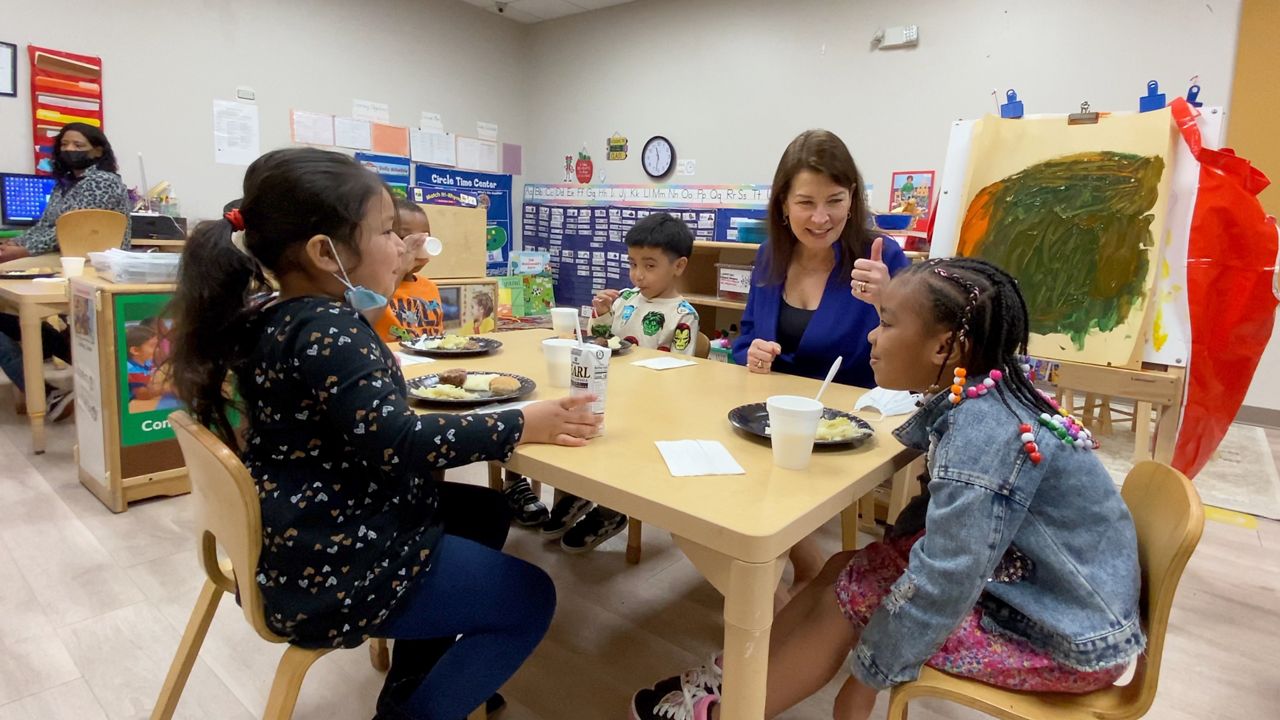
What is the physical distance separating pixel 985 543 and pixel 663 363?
98 centimetres

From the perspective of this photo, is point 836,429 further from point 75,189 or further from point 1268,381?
point 1268,381

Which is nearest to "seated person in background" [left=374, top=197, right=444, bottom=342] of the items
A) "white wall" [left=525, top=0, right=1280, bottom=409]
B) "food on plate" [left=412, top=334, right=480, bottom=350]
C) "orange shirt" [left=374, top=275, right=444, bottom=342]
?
"orange shirt" [left=374, top=275, right=444, bottom=342]

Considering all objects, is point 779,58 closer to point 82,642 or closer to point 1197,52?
point 1197,52

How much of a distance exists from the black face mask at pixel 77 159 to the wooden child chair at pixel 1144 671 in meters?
4.17

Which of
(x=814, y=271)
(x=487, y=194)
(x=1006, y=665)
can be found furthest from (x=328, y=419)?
(x=487, y=194)

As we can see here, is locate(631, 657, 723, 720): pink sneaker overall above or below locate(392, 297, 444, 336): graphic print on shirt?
below

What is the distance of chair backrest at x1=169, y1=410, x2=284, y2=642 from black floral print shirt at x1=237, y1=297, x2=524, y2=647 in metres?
0.03

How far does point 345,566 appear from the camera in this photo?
36.9 inches

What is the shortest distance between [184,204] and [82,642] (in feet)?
11.1

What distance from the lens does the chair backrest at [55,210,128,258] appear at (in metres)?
3.12

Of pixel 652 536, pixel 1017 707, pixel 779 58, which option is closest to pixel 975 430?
pixel 1017 707

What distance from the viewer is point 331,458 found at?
3.13 feet

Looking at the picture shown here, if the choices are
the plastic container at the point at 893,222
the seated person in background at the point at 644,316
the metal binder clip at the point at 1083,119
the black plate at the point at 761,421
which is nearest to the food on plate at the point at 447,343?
the seated person in background at the point at 644,316

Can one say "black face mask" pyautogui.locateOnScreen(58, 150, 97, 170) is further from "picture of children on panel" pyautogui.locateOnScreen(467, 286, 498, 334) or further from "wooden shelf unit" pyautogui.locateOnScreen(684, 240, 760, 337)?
"wooden shelf unit" pyautogui.locateOnScreen(684, 240, 760, 337)
